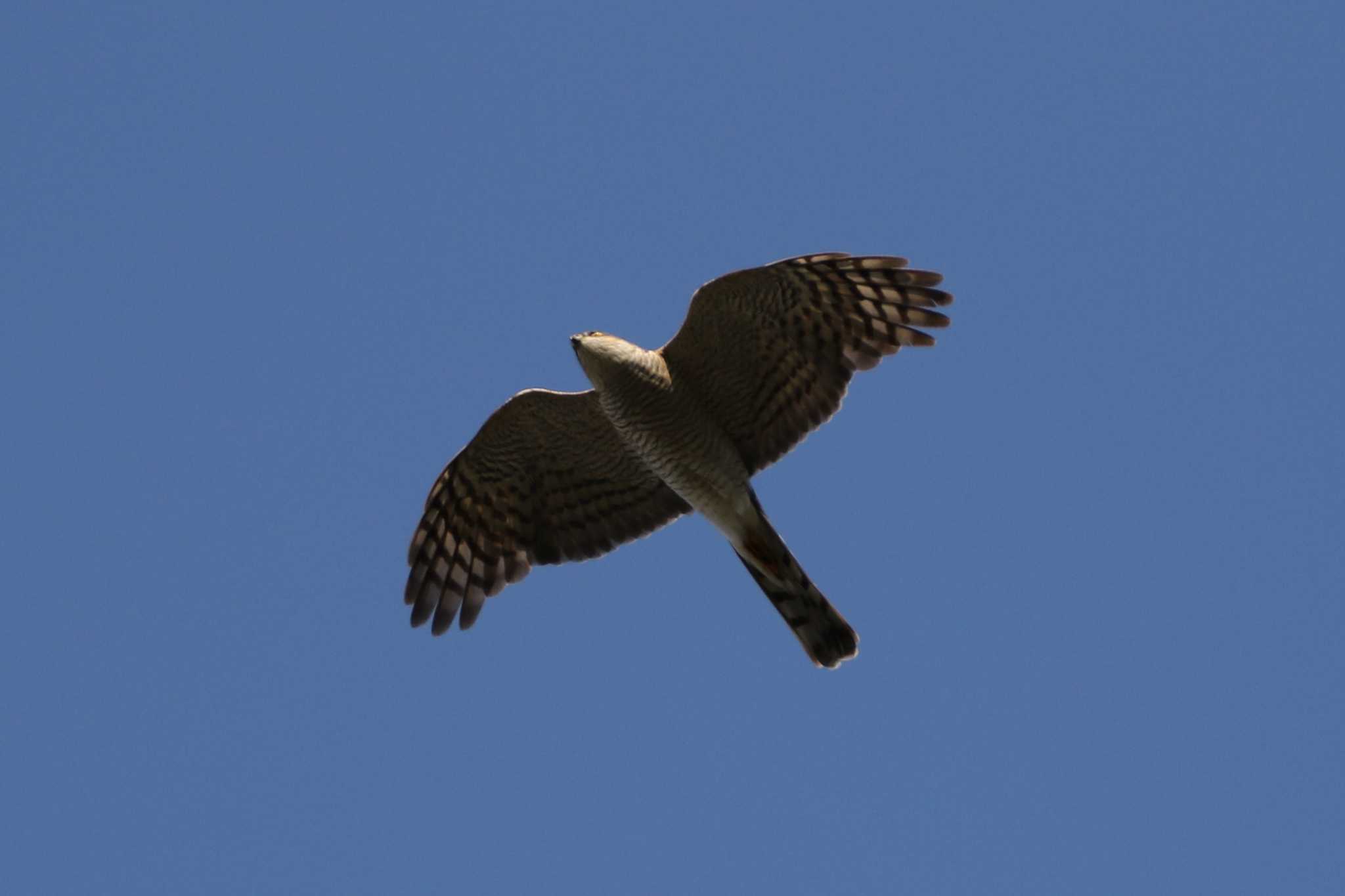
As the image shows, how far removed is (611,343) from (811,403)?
1.74 m

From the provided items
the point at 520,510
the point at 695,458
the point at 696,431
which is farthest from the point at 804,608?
the point at 520,510

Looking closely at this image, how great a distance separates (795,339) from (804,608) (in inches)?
86.5

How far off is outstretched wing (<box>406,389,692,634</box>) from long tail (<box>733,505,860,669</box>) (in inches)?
34.5

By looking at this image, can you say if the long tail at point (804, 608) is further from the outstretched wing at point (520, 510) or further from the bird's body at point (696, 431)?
the outstretched wing at point (520, 510)

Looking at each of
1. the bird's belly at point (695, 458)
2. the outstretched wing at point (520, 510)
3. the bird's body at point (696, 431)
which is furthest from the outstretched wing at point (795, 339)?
the outstretched wing at point (520, 510)

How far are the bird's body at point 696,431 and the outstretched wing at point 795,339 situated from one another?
11mm

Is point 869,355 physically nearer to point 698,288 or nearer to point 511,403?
point 698,288

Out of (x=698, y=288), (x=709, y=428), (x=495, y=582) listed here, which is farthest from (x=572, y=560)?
(x=698, y=288)

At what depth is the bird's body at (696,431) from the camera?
47.8 ft

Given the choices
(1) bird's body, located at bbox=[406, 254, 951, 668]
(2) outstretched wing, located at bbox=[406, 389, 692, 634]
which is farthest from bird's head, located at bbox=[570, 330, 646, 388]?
(2) outstretched wing, located at bbox=[406, 389, 692, 634]

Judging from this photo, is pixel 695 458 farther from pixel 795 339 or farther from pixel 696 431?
pixel 795 339

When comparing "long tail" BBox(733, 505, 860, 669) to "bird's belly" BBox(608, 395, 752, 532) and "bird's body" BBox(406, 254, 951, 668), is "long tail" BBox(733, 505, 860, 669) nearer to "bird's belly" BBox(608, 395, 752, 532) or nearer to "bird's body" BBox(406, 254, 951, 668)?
"bird's body" BBox(406, 254, 951, 668)

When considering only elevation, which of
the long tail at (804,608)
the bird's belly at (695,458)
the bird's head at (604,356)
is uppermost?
the bird's head at (604,356)

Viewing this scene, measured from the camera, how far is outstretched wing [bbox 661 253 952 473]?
14.6 meters
